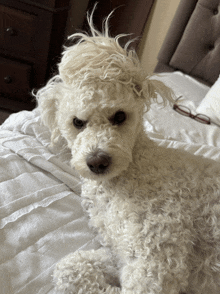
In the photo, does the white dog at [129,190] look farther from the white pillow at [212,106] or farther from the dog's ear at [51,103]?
the white pillow at [212,106]

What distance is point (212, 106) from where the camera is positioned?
154 cm

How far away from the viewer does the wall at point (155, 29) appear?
2.46m

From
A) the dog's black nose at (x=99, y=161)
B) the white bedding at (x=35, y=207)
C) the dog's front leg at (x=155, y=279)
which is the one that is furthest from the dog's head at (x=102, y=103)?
the dog's front leg at (x=155, y=279)

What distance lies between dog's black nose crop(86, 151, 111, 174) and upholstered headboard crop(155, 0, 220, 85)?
72.8 inches

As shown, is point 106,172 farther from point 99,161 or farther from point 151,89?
point 151,89

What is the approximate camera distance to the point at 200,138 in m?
1.33

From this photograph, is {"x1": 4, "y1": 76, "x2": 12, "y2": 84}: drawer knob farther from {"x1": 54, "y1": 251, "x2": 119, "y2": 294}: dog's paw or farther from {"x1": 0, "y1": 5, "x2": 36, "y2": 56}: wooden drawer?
{"x1": 54, "y1": 251, "x2": 119, "y2": 294}: dog's paw

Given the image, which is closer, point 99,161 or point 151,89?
point 99,161

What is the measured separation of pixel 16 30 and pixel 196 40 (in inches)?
61.4

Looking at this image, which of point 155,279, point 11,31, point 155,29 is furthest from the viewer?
point 155,29

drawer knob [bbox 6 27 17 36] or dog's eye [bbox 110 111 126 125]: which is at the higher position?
dog's eye [bbox 110 111 126 125]

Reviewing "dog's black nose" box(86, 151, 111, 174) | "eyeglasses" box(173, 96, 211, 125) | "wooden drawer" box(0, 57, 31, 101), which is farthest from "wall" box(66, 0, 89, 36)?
"dog's black nose" box(86, 151, 111, 174)

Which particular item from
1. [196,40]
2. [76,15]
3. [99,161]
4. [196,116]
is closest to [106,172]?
[99,161]

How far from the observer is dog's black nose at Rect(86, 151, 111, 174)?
0.66m
